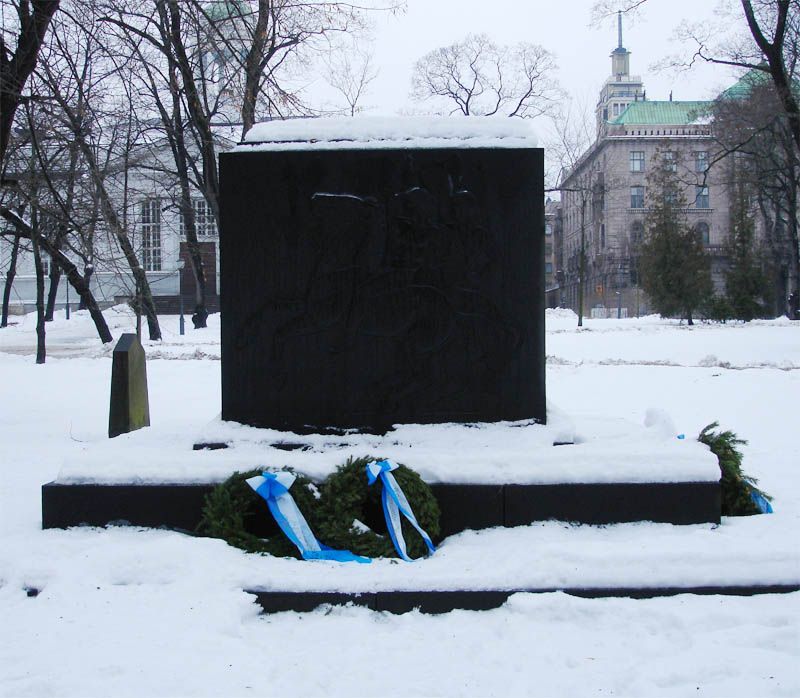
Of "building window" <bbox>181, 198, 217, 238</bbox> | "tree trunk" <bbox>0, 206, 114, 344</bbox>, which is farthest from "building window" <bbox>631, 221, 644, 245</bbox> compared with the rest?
"tree trunk" <bbox>0, 206, 114, 344</bbox>

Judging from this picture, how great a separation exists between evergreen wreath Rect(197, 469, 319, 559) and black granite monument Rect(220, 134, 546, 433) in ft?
2.86

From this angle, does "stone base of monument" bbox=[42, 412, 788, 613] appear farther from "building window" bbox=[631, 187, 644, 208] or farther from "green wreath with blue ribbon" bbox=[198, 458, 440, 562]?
"building window" bbox=[631, 187, 644, 208]

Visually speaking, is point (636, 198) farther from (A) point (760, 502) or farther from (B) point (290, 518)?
(B) point (290, 518)

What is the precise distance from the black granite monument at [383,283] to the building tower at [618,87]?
9454 centimetres

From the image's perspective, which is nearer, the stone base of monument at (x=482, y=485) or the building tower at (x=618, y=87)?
the stone base of monument at (x=482, y=485)

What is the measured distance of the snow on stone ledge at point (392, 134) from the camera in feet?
16.2

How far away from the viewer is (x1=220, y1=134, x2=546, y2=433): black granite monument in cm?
492

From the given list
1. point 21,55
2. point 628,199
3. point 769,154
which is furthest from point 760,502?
point 628,199

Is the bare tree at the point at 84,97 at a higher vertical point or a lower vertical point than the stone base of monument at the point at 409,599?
higher

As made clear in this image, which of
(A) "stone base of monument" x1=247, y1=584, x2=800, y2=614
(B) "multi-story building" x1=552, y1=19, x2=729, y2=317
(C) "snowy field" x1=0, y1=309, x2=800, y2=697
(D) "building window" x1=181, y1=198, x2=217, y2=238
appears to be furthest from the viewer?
(B) "multi-story building" x1=552, y1=19, x2=729, y2=317

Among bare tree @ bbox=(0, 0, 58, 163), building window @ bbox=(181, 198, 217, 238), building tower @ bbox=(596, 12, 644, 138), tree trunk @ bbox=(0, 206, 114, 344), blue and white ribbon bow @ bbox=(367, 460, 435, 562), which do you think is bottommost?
blue and white ribbon bow @ bbox=(367, 460, 435, 562)

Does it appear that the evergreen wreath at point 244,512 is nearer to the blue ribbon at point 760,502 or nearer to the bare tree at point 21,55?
the blue ribbon at point 760,502

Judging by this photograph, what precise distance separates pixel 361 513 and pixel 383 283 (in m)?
1.53

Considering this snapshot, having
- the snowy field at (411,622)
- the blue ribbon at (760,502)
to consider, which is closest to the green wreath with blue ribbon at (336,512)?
the snowy field at (411,622)
